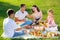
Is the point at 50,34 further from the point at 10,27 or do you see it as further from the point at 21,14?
the point at 10,27

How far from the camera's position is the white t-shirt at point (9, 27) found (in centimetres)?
678

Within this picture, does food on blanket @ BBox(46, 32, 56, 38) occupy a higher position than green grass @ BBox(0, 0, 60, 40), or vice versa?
green grass @ BBox(0, 0, 60, 40)

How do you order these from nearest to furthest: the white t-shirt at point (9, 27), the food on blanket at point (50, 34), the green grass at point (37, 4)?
the white t-shirt at point (9, 27) → the food on blanket at point (50, 34) → the green grass at point (37, 4)

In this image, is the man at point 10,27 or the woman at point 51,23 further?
the woman at point 51,23

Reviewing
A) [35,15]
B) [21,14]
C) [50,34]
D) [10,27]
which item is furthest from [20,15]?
[50,34]

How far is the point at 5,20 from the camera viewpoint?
22.9 feet

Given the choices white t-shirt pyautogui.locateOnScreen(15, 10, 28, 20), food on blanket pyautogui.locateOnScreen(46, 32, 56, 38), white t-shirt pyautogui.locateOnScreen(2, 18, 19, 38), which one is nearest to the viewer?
white t-shirt pyautogui.locateOnScreen(2, 18, 19, 38)

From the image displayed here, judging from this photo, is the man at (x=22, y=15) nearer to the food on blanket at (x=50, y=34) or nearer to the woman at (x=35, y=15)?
the woman at (x=35, y=15)

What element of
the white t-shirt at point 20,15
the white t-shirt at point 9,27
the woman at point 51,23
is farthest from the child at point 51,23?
the white t-shirt at point 9,27

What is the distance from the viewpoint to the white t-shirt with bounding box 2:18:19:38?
678 cm

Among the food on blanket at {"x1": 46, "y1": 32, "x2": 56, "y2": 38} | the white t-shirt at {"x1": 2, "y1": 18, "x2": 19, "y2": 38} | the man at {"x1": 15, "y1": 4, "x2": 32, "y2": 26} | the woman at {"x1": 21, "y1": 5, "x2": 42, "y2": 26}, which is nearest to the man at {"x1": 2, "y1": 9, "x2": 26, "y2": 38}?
the white t-shirt at {"x1": 2, "y1": 18, "x2": 19, "y2": 38}

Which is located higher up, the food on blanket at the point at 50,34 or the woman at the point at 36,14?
the woman at the point at 36,14

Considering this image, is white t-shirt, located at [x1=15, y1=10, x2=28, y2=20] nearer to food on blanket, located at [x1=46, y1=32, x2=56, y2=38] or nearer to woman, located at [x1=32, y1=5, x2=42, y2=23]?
woman, located at [x1=32, y1=5, x2=42, y2=23]

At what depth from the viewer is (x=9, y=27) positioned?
684 centimetres
